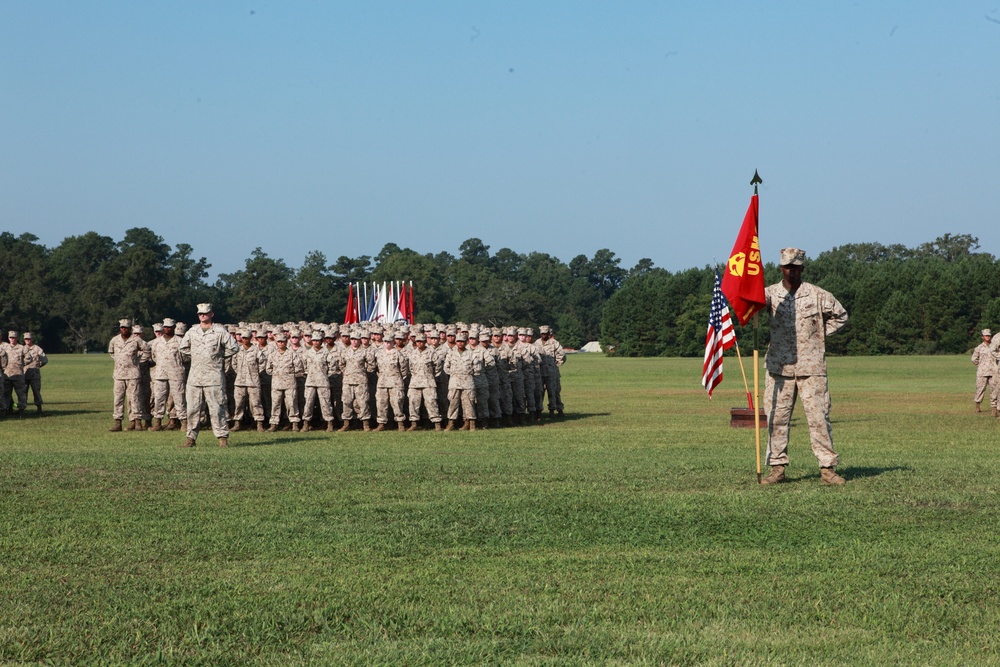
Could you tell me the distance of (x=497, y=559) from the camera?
7.88 m

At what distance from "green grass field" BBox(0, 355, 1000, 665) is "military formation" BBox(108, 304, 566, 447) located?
20.9 ft

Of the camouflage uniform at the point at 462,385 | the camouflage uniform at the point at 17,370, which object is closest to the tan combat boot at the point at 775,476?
the camouflage uniform at the point at 462,385

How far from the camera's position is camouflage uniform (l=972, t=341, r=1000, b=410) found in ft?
79.7

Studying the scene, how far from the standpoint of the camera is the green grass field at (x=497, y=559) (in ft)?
19.5

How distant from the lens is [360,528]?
905cm

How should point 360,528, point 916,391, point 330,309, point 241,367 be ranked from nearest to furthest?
point 360,528
point 241,367
point 916,391
point 330,309

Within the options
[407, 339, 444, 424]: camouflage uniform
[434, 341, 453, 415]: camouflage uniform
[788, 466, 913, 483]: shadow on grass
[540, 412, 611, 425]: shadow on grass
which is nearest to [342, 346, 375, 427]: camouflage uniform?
[407, 339, 444, 424]: camouflage uniform

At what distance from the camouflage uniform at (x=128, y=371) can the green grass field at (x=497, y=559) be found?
6.98m

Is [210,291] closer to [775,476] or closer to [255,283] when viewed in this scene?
[255,283]

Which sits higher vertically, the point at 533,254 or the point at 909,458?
the point at 533,254

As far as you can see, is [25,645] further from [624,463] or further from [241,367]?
[241,367]

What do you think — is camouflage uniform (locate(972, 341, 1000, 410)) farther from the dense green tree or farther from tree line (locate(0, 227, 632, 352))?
the dense green tree

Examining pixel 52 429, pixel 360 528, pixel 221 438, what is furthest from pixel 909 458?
pixel 52 429

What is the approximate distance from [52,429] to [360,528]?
A: 14842mm
